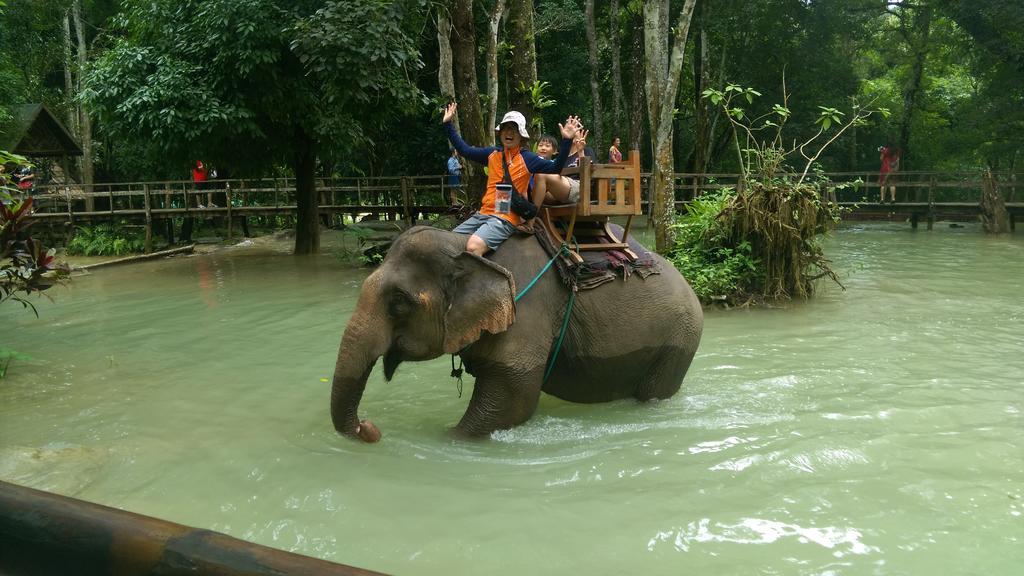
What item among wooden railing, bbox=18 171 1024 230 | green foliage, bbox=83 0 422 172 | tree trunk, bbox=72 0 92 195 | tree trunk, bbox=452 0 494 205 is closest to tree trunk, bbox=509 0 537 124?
tree trunk, bbox=452 0 494 205

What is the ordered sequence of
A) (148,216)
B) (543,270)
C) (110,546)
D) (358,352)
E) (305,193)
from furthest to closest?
(148,216) < (305,193) < (543,270) < (358,352) < (110,546)

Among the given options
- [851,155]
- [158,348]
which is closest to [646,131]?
[851,155]

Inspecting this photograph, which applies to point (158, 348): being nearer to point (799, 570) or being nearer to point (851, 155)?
point (799, 570)

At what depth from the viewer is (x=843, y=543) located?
12.8ft

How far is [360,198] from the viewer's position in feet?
74.9

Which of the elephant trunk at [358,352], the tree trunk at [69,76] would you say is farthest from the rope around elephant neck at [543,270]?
the tree trunk at [69,76]

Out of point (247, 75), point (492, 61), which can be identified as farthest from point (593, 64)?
point (247, 75)

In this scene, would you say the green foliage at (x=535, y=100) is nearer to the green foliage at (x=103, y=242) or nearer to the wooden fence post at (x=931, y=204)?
the green foliage at (x=103, y=242)

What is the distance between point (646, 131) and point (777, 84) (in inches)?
190

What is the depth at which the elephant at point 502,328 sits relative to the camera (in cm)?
464

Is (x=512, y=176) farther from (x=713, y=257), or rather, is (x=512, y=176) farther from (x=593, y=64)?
(x=593, y=64)

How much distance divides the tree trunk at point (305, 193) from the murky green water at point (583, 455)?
7768 mm

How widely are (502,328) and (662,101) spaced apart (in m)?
8.63

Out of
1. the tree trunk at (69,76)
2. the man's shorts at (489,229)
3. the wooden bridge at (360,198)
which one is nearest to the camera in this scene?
the man's shorts at (489,229)
